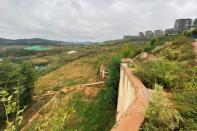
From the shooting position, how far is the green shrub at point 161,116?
17.6 feet

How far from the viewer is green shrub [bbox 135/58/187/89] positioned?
9.65 m

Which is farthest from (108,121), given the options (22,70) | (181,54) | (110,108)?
(22,70)

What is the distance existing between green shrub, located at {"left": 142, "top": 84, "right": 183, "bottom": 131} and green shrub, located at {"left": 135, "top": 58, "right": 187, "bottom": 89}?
3748mm

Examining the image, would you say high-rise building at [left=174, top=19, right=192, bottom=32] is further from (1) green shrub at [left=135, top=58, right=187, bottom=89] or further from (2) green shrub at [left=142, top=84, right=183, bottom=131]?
(2) green shrub at [left=142, top=84, right=183, bottom=131]

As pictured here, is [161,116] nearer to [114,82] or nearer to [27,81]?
[114,82]

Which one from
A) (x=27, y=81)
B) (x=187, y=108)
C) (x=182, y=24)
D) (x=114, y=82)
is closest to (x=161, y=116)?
(x=187, y=108)

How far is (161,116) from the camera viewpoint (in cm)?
544

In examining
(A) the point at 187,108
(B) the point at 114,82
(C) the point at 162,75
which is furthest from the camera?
(B) the point at 114,82

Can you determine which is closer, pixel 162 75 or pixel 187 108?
pixel 187 108

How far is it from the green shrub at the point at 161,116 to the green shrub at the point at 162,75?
3748mm

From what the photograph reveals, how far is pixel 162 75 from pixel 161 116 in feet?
16.2

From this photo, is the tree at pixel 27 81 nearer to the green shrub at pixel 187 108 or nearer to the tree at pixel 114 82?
the tree at pixel 114 82

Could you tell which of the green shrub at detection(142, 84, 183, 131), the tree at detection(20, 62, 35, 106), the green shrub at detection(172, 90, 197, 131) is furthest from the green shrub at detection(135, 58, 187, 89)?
the tree at detection(20, 62, 35, 106)

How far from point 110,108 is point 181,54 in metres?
7.83
